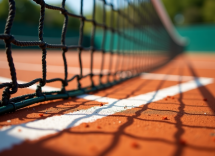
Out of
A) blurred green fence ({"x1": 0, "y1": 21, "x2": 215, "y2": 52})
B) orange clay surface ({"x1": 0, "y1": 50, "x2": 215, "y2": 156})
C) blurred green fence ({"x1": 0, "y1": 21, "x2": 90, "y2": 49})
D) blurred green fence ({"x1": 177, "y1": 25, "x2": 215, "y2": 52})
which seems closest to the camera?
orange clay surface ({"x1": 0, "y1": 50, "x2": 215, "y2": 156})

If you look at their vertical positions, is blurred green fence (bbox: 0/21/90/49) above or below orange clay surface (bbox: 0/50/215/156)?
above

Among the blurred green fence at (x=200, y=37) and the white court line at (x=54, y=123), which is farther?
the blurred green fence at (x=200, y=37)

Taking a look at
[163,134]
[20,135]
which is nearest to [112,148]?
[163,134]

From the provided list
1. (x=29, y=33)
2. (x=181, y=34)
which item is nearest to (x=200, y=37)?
(x=181, y=34)

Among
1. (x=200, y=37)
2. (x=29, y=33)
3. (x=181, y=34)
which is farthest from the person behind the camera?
(x=181, y=34)

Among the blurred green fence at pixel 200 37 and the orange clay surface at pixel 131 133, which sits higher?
the blurred green fence at pixel 200 37

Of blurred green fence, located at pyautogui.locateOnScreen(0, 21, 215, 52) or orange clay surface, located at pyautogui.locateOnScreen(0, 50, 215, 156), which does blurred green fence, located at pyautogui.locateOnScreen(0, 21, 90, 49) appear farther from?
orange clay surface, located at pyautogui.locateOnScreen(0, 50, 215, 156)

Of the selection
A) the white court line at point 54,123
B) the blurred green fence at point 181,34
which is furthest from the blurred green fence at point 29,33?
the white court line at point 54,123

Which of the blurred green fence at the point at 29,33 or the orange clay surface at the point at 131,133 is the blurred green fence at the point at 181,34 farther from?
the orange clay surface at the point at 131,133

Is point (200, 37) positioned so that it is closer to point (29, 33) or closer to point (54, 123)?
point (29, 33)

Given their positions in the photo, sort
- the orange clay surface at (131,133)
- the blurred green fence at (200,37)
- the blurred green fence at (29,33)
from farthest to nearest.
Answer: the blurred green fence at (200,37) < the blurred green fence at (29,33) < the orange clay surface at (131,133)

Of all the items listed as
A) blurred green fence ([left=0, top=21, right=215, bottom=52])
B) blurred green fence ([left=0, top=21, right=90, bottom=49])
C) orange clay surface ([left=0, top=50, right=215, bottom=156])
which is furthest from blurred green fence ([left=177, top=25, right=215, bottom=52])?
orange clay surface ([left=0, top=50, right=215, bottom=156])

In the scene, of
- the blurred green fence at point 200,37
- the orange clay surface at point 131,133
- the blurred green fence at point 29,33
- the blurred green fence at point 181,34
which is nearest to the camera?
the orange clay surface at point 131,133

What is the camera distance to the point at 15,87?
116 cm
